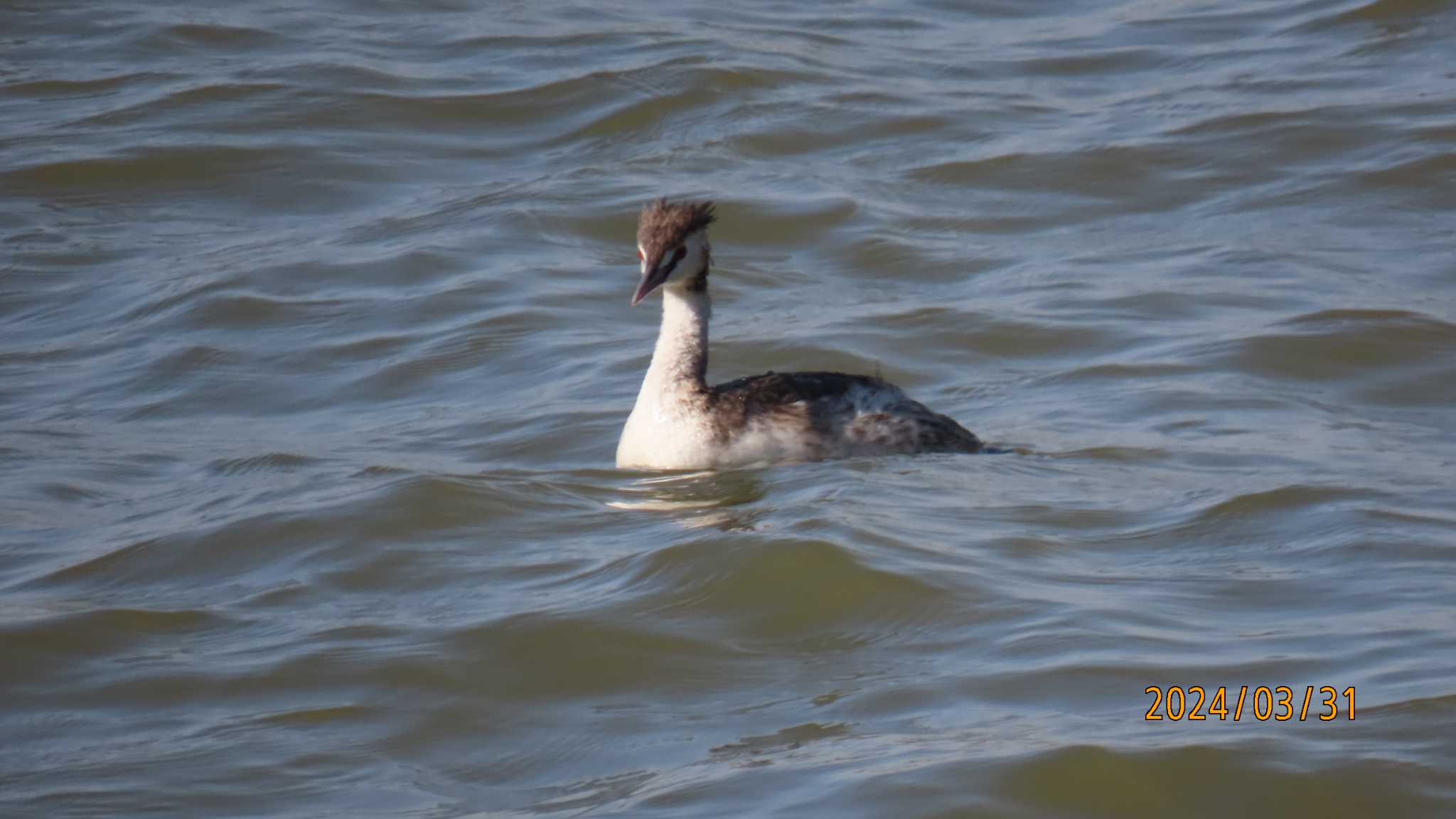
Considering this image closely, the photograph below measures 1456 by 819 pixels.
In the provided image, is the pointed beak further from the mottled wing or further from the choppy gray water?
the choppy gray water

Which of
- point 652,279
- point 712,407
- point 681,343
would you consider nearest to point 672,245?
point 652,279

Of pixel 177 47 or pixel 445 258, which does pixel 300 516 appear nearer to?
pixel 445 258

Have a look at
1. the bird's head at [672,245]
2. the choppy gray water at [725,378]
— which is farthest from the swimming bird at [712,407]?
the choppy gray water at [725,378]

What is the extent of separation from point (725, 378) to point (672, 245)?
94.3 inches

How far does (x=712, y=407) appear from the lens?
9.11 metres

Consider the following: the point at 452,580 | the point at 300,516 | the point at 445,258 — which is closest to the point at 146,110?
the point at 445,258

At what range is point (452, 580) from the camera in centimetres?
801

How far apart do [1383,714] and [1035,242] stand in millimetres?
7821

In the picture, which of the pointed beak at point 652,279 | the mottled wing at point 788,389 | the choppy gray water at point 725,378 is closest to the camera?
the choppy gray water at point 725,378

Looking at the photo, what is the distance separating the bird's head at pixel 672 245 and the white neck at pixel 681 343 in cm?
9

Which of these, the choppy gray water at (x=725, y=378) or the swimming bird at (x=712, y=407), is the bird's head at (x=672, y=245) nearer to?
the swimming bird at (x=712, y=407)

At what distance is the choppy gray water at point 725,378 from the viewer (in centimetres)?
622

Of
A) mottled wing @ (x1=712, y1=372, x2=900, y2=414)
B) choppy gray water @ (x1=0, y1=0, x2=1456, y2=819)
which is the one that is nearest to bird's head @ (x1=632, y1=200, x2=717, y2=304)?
mottled wing @ (x1=712, y1=372, x2=900, y2=414)

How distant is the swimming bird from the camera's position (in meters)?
9.05
